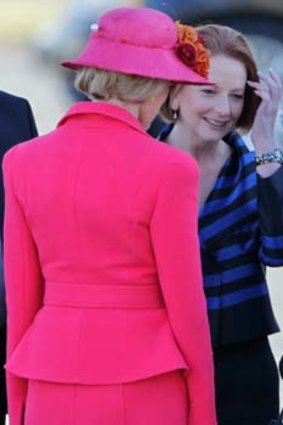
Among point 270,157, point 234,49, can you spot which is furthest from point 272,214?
point 234,49

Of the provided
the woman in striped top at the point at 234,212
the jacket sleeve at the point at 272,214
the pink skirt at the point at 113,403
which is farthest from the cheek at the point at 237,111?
the pink skirt at the point at 113,403

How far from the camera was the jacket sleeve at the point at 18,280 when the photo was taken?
2.17m

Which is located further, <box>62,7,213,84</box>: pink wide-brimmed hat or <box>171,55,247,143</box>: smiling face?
<box>171,55,247,143</box>: smiling face

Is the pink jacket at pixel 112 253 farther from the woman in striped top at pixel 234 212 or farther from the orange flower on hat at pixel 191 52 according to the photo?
the woman in striped top at pixel 234 212

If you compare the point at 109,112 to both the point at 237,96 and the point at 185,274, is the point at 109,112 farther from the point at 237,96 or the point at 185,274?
the point at 237,96

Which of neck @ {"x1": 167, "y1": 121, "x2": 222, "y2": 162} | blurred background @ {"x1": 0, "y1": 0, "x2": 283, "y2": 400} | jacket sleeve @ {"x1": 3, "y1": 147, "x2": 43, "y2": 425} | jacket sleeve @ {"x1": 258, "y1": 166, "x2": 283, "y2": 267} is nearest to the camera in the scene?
jacket sleeve @ {"x1": 3, "y1": 147, "x2": 43, "y2": 425}

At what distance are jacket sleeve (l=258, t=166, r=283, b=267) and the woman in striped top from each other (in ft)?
0.03

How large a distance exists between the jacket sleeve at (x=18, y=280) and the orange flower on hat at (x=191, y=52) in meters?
0.38

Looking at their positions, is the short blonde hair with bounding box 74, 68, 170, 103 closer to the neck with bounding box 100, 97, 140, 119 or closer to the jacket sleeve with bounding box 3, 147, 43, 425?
the neck with bounding box 100, 97, 140, 119

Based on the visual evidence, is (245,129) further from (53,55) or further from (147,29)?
(53,55)

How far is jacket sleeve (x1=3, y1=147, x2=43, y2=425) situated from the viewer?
2168 millimetres

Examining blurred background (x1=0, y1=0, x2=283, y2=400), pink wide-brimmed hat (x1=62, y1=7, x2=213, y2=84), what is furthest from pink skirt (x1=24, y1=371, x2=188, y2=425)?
blurred background (x1=0, y1=0, x2=283, y2=400)

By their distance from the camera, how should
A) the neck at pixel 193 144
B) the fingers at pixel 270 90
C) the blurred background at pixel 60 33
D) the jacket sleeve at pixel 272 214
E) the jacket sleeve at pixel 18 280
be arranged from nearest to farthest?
1. the jacket sleeve at pixel 18 280
2. the jacket sleeve at pixel 272 214
3. the fingers at pixel 270 90
4. the neck at pixel 193 144
5. the blurred background at pixel 60 33

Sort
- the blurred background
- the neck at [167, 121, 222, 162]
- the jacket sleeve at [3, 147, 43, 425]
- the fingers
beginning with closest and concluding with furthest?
1. the jacket sleeve at [3, 147, 43, 425]
2. the fingers
3. the neck at [167, 121, 222, 162]
4. the blurred background
